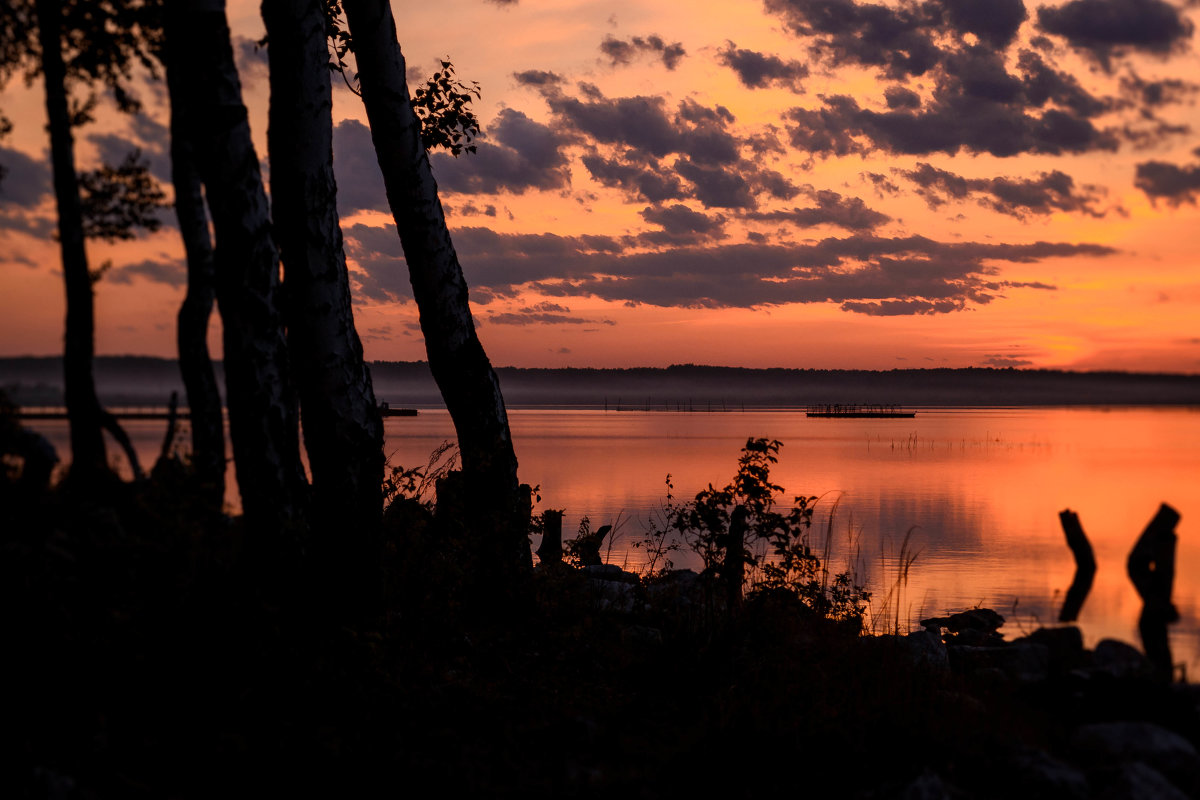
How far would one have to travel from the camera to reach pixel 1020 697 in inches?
269

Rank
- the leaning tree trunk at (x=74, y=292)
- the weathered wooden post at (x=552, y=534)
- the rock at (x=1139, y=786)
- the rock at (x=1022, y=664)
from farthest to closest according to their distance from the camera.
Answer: the weathered wooden post at (x=552, y=534) < the leaning tree trunk at (x=74, y=292) < the rock at (x=1022, y=664) < the rock at (x=1139, y=786)

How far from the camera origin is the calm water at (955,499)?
14.7 meters

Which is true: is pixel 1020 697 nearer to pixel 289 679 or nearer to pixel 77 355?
pixel 289 679

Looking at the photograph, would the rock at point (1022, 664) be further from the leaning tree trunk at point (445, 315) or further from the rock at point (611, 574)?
the rock at point (611, 574)

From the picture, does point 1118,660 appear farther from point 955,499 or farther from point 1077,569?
point 955,499

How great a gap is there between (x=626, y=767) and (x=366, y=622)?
8.94ft

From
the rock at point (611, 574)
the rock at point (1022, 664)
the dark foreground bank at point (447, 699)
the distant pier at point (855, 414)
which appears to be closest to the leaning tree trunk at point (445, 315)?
the dark foreground bank at point (447, 699)

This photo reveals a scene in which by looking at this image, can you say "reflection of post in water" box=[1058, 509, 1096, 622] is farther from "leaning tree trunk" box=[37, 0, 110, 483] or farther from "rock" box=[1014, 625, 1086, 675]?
"leaning tree trunk" box=[37, 0, 110, 483]

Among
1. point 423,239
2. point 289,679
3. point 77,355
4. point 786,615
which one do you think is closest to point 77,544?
point 289,679

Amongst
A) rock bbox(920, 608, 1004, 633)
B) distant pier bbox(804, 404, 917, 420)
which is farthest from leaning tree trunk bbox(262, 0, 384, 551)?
distant pier bbox(804, 404, 917, 420)

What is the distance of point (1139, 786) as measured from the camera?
4.96 meters

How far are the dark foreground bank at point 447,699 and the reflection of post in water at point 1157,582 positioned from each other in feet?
0.70

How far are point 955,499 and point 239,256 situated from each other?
33.1m

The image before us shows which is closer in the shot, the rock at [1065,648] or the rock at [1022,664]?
the rock at [1065,648]
